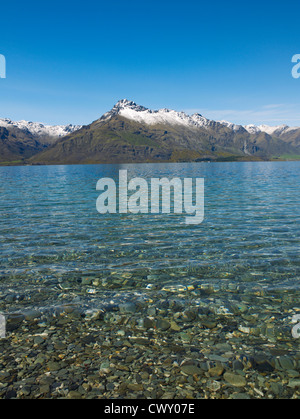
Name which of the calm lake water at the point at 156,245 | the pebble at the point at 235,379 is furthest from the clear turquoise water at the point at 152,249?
the pebble at the point at 235,379

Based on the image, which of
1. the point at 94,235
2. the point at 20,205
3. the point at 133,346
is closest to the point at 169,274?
the point at 133,346

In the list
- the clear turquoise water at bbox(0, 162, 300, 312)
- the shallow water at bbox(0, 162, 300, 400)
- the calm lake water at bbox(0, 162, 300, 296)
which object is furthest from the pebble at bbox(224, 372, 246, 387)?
the calm lake water at bbox(0, 162, 300, 296)

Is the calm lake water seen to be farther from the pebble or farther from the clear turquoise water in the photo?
the pebble

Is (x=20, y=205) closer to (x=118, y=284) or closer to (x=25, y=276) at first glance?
(x=25, y=276)

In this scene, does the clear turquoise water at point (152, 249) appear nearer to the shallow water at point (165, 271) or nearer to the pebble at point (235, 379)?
the shallow water at point (165, 271)

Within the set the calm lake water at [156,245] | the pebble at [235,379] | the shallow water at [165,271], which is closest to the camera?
the pebble at [235,379]

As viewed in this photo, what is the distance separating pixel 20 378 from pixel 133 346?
3.80m

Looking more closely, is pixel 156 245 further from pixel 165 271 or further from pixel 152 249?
pixel 165 271

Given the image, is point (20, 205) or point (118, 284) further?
point (20, 205)

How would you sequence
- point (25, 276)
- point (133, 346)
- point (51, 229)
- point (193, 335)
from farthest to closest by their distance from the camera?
point (51, 229)
point (25, 276)
point (193, 335)
point (133, 346)

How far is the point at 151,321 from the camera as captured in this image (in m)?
12.1

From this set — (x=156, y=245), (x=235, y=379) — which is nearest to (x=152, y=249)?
(x=156, y=245)

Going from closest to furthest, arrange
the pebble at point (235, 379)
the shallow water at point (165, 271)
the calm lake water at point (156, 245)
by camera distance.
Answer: the pebble at point (235, 379)
the shallow water at point (165, 271)
the calm lake water at point (156, 245)
